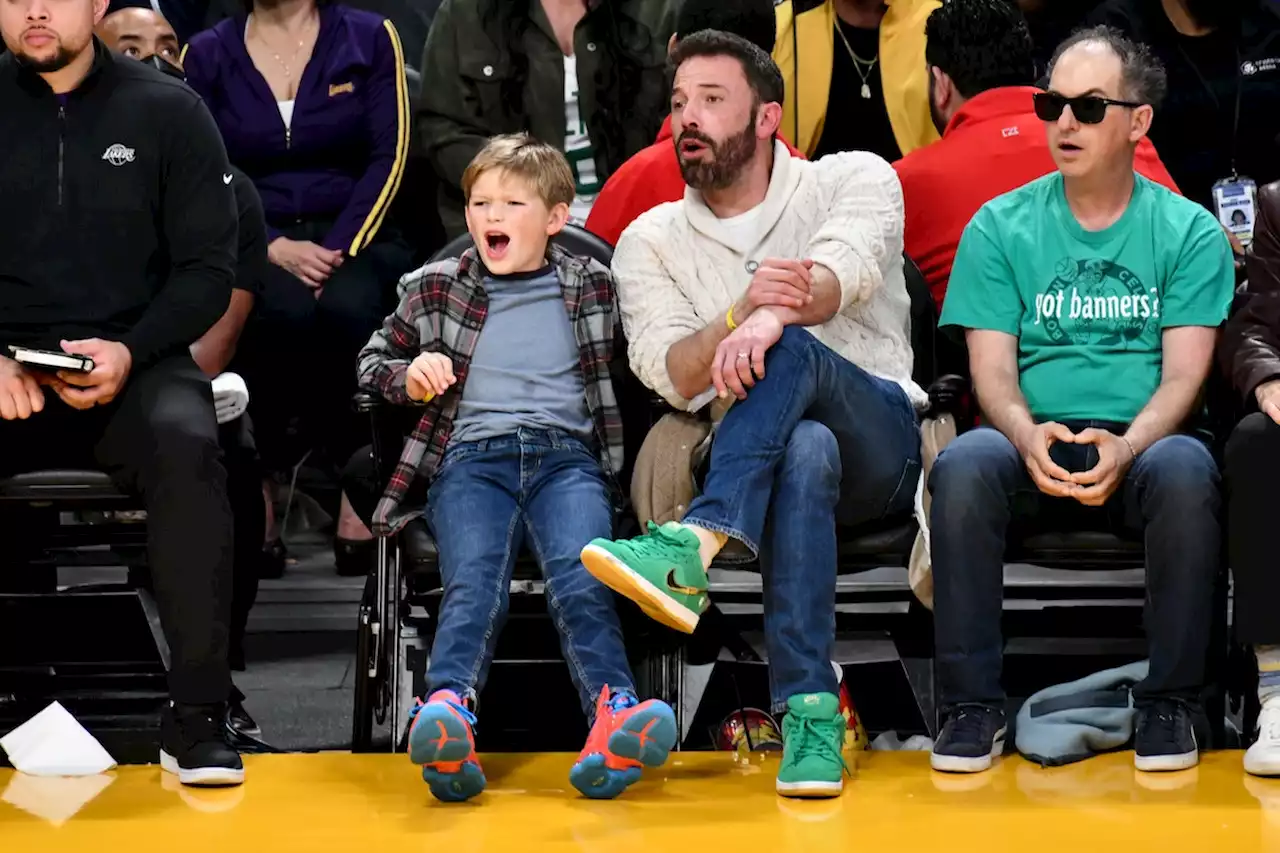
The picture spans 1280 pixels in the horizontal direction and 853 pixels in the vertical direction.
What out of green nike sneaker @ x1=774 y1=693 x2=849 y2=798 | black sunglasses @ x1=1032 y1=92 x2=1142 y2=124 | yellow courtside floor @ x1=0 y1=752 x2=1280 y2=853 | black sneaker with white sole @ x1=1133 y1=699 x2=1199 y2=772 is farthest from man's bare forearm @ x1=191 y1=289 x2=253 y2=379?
black sneaker with white sole @ x1=1133 y1=699 x2=1199 y2=772

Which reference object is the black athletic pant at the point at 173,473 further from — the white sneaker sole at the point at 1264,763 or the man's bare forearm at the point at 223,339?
the white sneaker sole at the point at 1264,763

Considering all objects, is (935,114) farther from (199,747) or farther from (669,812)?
(199,747)

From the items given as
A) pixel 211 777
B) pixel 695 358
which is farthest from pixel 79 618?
pixel 695 358

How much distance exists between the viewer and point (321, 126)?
5410mm

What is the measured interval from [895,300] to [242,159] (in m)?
2.21

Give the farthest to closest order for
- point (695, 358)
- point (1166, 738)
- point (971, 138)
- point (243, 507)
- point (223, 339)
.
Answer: point (223, 339) → point (971, 138) → point (243, 507) → point (695, 358) → point (1166, 738)

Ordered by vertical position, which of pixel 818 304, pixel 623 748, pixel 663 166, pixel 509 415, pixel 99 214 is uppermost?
pixel 663 166

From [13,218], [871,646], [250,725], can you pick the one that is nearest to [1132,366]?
[871,646]

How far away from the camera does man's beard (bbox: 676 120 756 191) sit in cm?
393

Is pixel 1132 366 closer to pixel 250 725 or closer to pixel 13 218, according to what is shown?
pixel 250 725

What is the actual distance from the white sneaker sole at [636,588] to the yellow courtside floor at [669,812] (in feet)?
1.03

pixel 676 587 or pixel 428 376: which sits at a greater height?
pixel 428 376

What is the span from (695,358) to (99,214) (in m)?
1.25

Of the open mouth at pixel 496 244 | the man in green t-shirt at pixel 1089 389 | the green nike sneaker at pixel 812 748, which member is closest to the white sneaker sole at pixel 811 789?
the green nike sneaker at pixel 812 748
